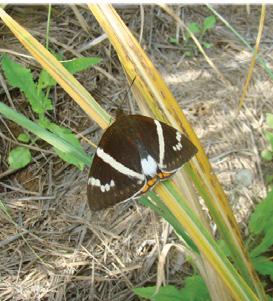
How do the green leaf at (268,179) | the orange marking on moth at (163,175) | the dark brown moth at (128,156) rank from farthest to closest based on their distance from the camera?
1. the green leaf at (268,179)
2. the dark brown moth at (128,156)
3. the orange marking on moth at (163,175)

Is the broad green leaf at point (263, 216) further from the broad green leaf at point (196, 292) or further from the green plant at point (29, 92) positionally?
the green plant at point (29, 92)

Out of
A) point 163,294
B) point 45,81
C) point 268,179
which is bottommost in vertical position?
point 268,179

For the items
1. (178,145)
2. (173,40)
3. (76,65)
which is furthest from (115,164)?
(173,40)

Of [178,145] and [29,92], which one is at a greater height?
[29,92]

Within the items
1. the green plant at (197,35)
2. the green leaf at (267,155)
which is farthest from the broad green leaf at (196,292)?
the green plant at (197,35)

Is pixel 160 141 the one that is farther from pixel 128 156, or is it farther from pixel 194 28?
pixel 194 28

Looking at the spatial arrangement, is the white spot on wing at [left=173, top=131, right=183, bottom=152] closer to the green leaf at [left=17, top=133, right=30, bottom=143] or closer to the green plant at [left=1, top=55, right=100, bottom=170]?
the green plant at [left=1, top=55, right=100, bottom=170]
